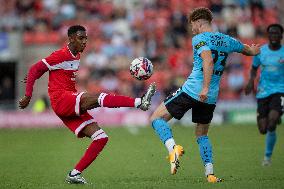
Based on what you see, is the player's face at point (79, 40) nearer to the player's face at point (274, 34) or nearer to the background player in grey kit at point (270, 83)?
the background player in grey kit at point (270, 83)

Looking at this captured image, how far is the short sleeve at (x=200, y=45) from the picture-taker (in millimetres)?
10102

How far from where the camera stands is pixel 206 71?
32.8 feet

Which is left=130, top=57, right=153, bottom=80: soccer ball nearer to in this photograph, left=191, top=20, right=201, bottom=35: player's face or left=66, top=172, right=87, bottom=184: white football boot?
left=191, top=20, right=201, bottom=35: player's face

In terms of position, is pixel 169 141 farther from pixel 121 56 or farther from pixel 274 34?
pixel 121 56

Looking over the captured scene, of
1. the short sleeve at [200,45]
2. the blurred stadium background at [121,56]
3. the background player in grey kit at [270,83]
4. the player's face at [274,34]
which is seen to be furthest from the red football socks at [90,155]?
the blurred stadium background at [121,56]

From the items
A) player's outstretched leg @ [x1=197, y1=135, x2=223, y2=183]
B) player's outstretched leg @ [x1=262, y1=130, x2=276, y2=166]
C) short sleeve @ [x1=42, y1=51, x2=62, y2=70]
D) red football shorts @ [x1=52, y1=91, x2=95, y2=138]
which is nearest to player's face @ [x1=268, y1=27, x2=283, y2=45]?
player's outstretched leg @ [x1=262, y1=130, x2=276, y2=166]

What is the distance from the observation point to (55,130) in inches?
940

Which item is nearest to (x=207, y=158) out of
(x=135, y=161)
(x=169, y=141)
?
(x=169, y=141)

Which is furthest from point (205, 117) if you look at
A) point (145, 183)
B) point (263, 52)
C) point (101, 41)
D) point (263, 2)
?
point (263, 2)

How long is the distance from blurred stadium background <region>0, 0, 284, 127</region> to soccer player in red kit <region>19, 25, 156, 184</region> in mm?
14607

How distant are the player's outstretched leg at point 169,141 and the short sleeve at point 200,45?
1.08 m

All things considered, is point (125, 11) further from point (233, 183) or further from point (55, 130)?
point (233, 183)

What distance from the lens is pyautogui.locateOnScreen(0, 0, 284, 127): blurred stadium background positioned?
88.5ft

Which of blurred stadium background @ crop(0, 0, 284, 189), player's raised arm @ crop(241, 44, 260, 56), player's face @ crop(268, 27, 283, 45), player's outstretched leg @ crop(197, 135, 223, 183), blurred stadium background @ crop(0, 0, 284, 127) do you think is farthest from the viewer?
blurred stadium background @ crop(0, 0, 284, 127)
